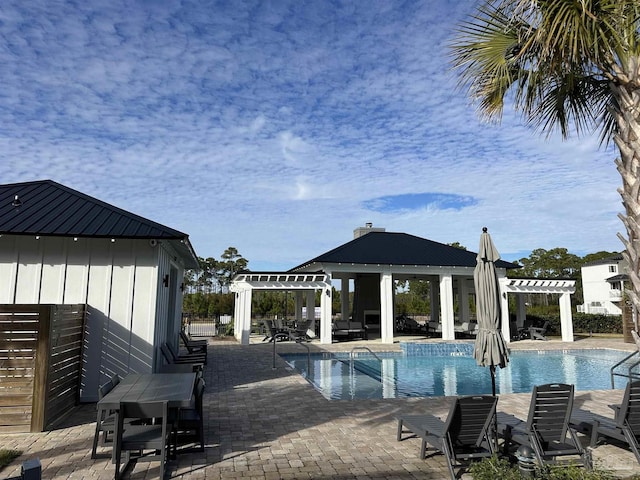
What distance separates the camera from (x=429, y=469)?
16.0ft

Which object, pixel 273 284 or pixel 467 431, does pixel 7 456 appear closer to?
pixel 467 431

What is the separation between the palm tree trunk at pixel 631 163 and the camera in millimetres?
3816

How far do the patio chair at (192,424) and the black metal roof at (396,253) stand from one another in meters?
14.1

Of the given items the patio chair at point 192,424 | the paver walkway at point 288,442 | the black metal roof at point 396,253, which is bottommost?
the paver walkway at point 288,442

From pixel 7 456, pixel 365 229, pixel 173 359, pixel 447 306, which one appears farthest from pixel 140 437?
pixel 365 229

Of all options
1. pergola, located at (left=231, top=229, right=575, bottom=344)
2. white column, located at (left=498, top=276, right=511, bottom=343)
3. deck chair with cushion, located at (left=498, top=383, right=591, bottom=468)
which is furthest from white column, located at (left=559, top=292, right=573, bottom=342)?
deck chair with cushion, located at (left=498, top=383, right=591, bottom=468)

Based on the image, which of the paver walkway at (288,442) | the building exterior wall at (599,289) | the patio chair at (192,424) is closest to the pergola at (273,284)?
the paver walkway at (288,442)

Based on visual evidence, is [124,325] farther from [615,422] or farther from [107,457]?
[615,422]

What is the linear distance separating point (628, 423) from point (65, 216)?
1011 cm

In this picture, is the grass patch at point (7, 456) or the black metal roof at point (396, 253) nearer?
the grass patch at point (7, 456)

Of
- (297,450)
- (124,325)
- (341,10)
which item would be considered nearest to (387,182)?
(341,10)

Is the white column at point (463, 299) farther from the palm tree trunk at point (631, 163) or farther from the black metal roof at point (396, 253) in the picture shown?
the palm tree trunk at point (631, 163)

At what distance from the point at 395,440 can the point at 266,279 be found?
1372 centimetres

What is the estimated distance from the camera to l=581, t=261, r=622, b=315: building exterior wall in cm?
4850
